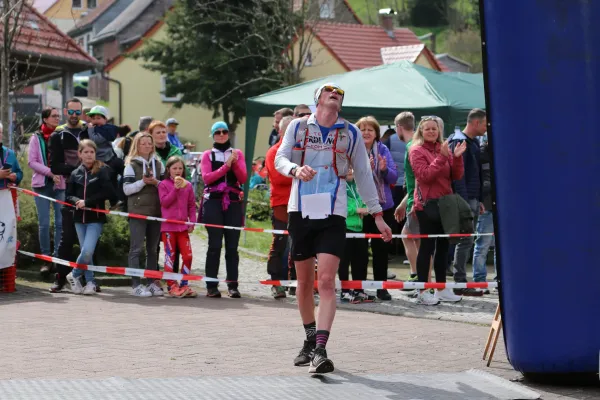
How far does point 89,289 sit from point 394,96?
6.54 metres

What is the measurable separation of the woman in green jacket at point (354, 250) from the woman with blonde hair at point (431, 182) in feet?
1.83

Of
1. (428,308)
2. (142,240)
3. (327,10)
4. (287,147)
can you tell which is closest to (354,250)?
(428,308)

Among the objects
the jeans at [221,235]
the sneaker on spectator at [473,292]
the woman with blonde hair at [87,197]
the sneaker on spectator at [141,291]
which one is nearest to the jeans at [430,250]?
the sneaker on spectator at [473,292]

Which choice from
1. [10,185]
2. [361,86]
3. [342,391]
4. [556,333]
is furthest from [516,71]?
[361,86]

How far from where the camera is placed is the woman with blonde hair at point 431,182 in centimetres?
1142

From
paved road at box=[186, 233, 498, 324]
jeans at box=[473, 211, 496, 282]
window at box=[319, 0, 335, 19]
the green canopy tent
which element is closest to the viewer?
paved road at box=[186, 233, 498, 324]

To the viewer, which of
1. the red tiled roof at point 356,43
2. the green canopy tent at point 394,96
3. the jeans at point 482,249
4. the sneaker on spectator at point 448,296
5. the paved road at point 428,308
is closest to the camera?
the paved road at point 428,308

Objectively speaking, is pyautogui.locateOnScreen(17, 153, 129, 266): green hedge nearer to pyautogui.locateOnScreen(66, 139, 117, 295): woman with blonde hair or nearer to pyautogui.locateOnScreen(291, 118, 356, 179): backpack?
pyautogui.locateOnScreen(66, 139, 117, 295): woman with blonde hair

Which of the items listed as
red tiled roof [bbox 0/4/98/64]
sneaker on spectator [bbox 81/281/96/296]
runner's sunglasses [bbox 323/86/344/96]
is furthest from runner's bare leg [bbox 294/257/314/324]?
red tiled roof [bbox 0/4/98/64]

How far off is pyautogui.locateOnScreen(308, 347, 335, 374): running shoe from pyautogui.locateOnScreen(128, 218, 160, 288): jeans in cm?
517

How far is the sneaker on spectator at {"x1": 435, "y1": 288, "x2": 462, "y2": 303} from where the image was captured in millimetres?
11875

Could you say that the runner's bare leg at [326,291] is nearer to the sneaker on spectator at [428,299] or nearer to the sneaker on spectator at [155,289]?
the sneaker on spectator at [428,299]

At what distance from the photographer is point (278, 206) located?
39.3 ft

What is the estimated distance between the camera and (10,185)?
12.1m
